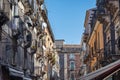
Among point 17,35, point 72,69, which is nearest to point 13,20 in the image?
point 17,35

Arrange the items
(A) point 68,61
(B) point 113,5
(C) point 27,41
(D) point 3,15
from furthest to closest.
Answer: (A) point 68,61 → (C) point 27,41 → (B) point 113,5 → (D) point 3,15

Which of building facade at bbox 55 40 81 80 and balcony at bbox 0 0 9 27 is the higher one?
balcony at bbox 0 0 9 27

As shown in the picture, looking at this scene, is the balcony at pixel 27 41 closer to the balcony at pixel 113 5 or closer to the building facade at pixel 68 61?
the balcony at pixel 113 5

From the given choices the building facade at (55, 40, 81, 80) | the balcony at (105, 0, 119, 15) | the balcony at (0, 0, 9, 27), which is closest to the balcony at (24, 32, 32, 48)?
the balcony at (105, 0, 119, 15)

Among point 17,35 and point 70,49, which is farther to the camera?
point 70,49

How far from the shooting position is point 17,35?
2291cm

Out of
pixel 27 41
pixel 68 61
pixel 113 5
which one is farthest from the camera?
pixel 68 61

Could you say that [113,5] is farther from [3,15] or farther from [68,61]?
[68,61]

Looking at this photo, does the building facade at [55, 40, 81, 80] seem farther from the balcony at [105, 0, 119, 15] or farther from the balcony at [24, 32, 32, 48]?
the balcony at [105, 0, 119, 15]

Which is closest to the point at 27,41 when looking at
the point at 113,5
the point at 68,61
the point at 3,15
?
the point at 113,5

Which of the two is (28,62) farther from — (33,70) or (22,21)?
(22,21)

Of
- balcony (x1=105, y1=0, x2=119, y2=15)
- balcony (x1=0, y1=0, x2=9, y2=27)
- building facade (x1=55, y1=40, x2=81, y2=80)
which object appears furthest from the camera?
building facade (x1=55, y1=40, x2=81, y2=80)

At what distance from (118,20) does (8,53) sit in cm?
709

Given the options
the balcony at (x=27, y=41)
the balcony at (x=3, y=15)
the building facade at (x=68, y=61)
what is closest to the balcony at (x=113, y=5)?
the balcony at (x=27, y=41)
